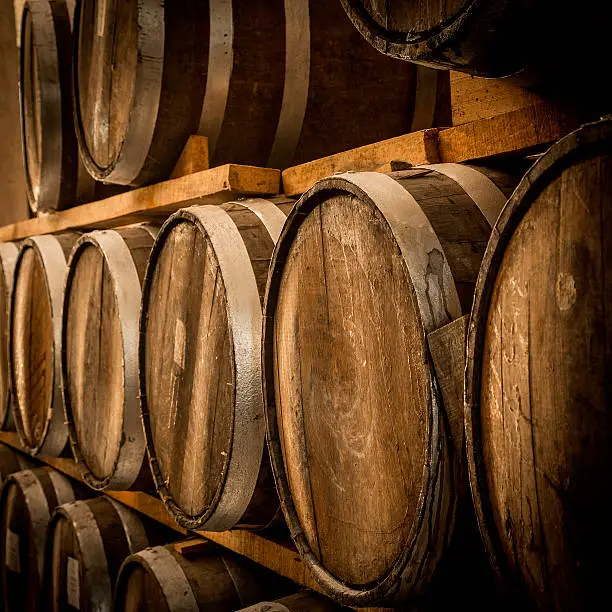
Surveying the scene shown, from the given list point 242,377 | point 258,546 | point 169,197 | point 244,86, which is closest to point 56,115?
point 169,197

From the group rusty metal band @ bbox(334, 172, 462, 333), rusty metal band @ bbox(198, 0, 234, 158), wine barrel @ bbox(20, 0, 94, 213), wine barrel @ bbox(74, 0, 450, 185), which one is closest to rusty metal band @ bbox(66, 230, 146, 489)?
wine barrel @ bbox(74, 0, 450, 185)

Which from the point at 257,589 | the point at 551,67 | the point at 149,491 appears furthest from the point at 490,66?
the point at 149,491

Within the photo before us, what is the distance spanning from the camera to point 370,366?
58.4 inches

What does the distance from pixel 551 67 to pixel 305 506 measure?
3.49 feet

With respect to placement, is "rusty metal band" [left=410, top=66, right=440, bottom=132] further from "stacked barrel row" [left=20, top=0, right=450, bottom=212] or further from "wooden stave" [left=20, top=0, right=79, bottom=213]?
"wooden stave" [left=20, top=0, right=79, bottom=213]

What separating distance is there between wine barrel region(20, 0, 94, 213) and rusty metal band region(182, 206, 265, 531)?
76.5 inches

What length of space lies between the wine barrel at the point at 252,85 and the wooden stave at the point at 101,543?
1.39 metres

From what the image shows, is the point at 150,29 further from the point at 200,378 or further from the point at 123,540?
the point at 123,540

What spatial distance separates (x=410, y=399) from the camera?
1.38 m

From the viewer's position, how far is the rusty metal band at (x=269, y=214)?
2068mm

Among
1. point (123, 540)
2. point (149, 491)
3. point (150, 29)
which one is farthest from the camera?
point (123, 540)

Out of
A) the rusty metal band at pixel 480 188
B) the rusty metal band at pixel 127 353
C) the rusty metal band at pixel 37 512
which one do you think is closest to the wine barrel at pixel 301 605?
the rusty metal band at pixel 127 353

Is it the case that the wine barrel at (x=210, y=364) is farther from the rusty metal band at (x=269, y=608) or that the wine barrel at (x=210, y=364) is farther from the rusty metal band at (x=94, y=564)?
the rusty metal band at (x=94, y=564)

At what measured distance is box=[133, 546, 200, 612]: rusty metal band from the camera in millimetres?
2260
